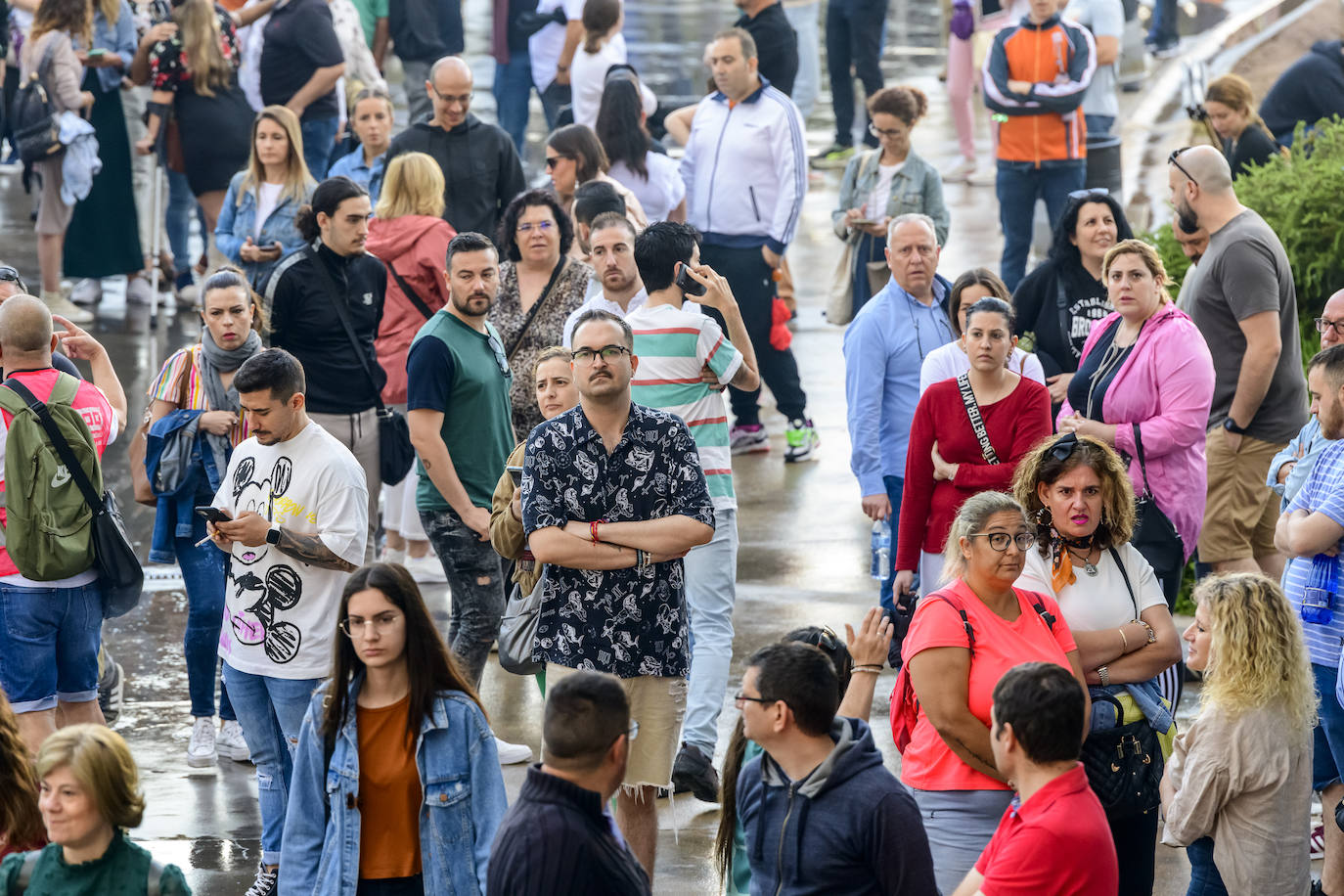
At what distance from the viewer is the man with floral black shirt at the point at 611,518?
564cm

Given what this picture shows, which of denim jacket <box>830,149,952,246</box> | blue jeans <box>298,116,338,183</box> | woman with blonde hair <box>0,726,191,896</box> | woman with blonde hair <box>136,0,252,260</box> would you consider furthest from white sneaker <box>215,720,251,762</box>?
blue jeans <box>298,116,338,183</box>

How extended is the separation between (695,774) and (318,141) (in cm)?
756

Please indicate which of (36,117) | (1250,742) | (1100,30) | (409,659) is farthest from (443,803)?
(1100,30)

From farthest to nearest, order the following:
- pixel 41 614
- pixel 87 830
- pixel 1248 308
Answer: pixel 1248 308
pixel 41 614
pixel 87 830

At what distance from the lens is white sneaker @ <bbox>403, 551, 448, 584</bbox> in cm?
925

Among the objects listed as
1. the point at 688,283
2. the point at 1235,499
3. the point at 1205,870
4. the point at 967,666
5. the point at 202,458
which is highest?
the point at 688,283

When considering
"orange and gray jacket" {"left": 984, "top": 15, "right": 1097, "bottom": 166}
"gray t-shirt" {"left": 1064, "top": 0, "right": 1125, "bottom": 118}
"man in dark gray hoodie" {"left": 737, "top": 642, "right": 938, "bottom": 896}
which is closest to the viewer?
"man in dark gray hoodie" {"left": 737, "top": 642, "right": 938, "bottom": 896}

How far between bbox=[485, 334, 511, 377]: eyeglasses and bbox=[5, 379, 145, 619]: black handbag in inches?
64.9

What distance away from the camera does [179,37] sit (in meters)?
11.9

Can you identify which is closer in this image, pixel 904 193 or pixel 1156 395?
pixel 1156 395

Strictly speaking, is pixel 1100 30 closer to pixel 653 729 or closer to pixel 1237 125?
pixel 1237 125

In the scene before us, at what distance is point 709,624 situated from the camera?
6.87m

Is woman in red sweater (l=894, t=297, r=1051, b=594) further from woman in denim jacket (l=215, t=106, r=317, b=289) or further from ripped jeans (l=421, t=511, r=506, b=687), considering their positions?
woman in denim jacket (l=215, t=106, r=317, b=289)

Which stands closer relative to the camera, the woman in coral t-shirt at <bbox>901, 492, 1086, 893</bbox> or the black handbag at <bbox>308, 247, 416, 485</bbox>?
the woman in coral t-shirt at <bbox>901, 492, 1086, 893</bbox>
